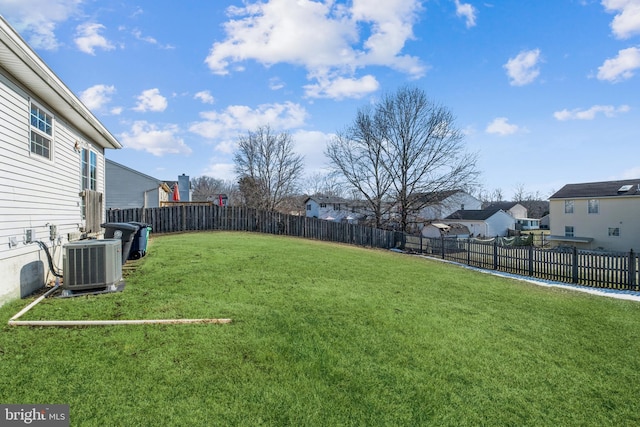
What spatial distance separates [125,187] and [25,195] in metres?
18.4

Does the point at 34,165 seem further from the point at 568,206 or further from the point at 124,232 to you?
the point at 568,206

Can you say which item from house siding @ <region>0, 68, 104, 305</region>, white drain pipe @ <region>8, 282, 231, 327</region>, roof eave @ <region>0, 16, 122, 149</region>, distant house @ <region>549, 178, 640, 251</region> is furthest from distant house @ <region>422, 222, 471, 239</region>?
white drain pipe @ <region>8, 282, 231, 327</region>

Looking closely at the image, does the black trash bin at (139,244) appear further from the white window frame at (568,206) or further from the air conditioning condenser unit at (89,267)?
the white window frame at (568,206)

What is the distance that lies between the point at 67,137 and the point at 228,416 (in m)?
7.60

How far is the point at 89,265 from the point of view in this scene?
523 centimetres

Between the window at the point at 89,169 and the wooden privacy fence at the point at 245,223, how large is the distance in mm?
6391

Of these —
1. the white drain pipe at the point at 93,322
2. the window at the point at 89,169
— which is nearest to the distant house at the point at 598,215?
the white drain pipe at the point at 93,322

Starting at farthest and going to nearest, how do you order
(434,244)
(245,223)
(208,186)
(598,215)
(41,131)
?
(208,186) → (598,215) → (245,223) → (434,244) → (41,131)

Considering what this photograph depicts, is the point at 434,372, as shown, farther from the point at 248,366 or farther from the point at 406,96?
the point at 406,96

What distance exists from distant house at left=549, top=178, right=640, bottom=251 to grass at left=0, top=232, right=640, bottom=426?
27.0 metres

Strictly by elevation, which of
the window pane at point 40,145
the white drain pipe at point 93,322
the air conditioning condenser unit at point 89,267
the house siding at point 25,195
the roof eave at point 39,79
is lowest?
the white drain pipe at point 93,322

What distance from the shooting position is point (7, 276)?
471 cm

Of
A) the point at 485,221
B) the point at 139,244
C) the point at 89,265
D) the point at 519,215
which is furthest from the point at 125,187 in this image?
the point at 519,215

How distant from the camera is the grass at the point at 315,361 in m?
2.80
